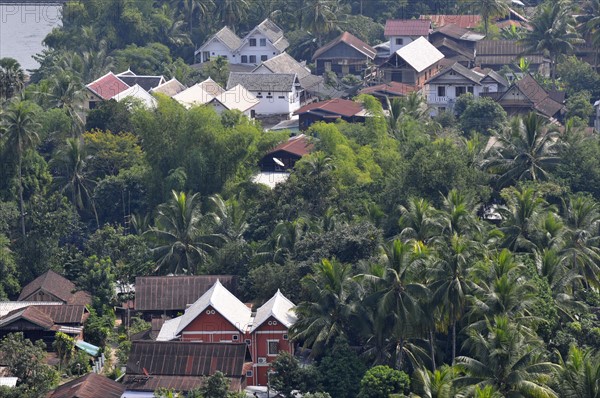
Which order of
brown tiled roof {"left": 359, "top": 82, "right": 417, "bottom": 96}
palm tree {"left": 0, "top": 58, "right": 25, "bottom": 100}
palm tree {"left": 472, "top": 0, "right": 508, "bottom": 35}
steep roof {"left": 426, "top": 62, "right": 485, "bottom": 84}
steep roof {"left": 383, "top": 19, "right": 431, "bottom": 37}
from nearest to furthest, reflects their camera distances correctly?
palm tree {"left": 0, "top": 58, "right": 25, "bottom": 100}
steep roof {"left": 426, "top": 62, "right": 485, "bottom": 84}
brown tiled roof {"left": 359, "top": 82, "right": 417, "bottom": 96}
steep roof {"left": 383, "top": 19, "right": 431, "bottom": 37}
palm tree {"left": 472, "top": 0, "right": 508, "bottom": 35}

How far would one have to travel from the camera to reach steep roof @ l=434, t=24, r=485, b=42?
286 ft

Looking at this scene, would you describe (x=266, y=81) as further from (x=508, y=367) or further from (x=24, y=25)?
(x=24, y=25)

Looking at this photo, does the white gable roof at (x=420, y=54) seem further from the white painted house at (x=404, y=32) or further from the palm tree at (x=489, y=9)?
the palm tree at (x=489, y=9)

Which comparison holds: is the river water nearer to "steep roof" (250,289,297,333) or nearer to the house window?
"steep roof" (250,289,297,333)

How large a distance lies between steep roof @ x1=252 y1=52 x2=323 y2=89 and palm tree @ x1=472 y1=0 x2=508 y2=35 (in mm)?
12795

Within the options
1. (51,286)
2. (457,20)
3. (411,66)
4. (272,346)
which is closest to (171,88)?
(411,66)

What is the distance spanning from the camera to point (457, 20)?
93562 millimetres

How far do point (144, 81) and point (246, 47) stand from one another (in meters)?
11.4

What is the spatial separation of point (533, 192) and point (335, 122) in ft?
64.4

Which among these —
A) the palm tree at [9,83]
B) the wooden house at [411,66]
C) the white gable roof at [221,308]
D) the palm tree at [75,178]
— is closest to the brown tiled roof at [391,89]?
the wooden house at [411,66]

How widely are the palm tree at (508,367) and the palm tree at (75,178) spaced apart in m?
29.3

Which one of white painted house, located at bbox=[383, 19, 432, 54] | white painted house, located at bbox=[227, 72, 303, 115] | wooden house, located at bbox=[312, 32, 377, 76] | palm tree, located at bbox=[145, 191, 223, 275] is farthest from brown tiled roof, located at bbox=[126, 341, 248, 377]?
white painted house, located at bbox=[383, 19, 432, 54]

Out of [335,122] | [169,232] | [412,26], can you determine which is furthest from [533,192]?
[412,26]

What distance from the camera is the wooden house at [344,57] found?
87.5 metres
